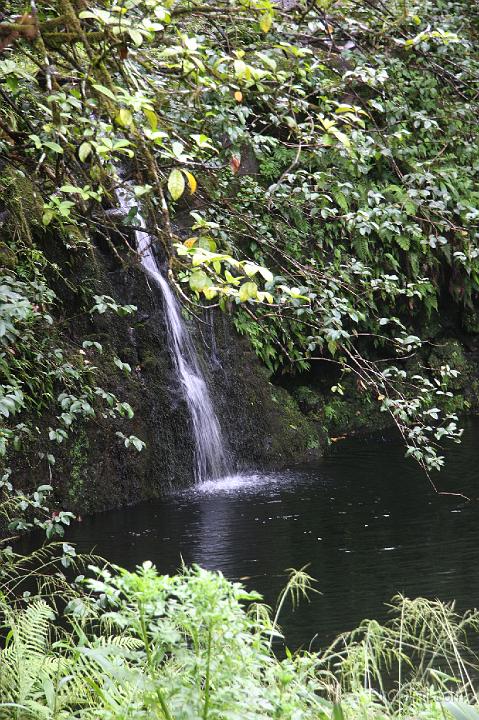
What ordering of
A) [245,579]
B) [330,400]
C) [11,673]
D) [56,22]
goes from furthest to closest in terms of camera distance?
[330,400] < [245,579] < [56,22] < [11,673]

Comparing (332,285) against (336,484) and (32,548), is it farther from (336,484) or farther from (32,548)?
(336,484)

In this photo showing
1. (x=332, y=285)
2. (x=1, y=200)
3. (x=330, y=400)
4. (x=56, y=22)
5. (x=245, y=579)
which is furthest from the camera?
(x=330, y=400)

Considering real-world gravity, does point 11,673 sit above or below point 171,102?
below

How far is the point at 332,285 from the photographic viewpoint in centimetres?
550

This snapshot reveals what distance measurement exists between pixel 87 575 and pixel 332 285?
295 centimetres

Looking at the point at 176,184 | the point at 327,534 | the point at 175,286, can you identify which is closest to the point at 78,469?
the point at 327,534

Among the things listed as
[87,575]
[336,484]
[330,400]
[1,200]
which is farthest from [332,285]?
[330,400]

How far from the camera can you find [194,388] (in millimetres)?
10805

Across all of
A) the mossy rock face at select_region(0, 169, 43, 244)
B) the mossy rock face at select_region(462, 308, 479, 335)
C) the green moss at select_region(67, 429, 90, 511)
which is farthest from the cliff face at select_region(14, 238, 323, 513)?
the mossy rock face at select_region(462, 308, 479, 335)

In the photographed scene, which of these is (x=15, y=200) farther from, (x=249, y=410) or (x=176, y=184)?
(x=249, y=410)

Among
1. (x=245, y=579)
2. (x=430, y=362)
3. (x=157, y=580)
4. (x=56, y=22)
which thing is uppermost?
(x=56, y=22)

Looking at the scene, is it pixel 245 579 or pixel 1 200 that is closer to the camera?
pixel 245 579

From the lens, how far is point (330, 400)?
1345cm

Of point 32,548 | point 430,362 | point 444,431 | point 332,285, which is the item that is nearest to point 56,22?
point 332,285
